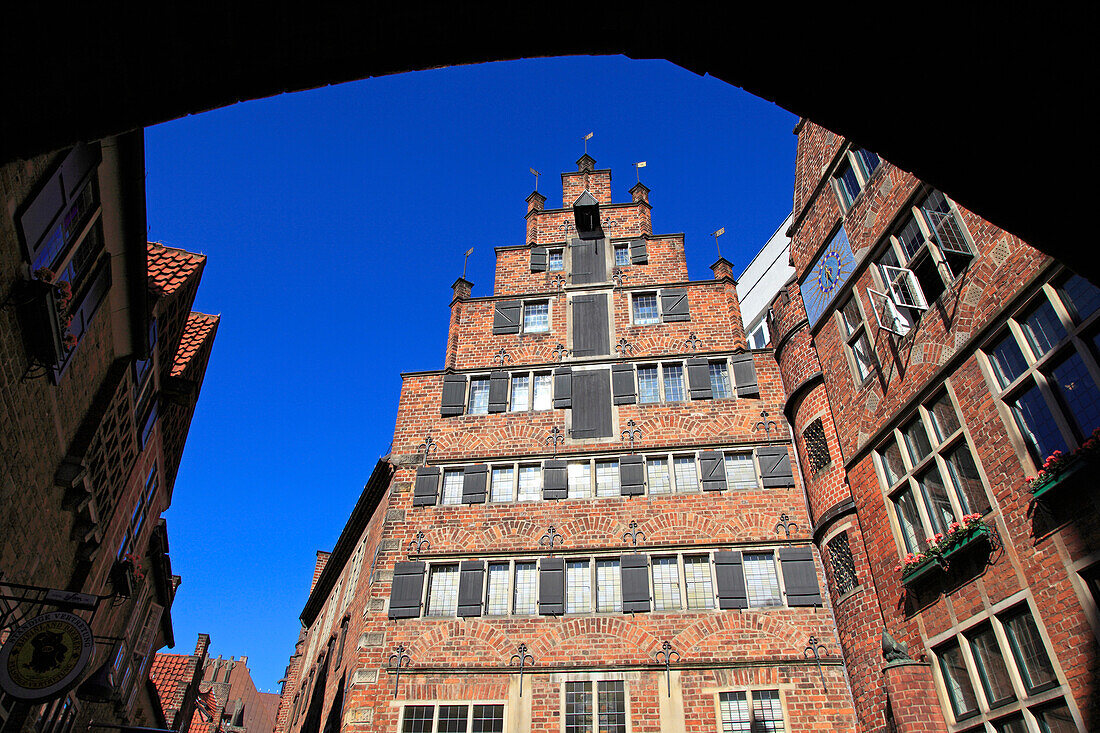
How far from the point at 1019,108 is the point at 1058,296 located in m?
6.28

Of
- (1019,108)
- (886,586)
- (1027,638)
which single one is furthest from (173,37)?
(886,586)

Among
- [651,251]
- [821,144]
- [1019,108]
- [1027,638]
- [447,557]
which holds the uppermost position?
[651,251]

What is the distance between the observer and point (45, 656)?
7.12 metres

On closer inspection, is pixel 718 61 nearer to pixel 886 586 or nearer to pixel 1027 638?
pixel 1027 638

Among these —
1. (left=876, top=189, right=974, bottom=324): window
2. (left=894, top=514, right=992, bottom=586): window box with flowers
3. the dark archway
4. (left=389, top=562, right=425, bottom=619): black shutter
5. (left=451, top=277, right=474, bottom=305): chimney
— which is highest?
(left=451, top=277, right=474, bottom=305): chimney

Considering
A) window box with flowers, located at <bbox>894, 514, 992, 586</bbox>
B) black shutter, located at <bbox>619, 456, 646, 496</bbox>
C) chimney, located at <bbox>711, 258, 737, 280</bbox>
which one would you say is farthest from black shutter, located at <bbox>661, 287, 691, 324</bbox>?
window box with flowers, located at <bbox>894, 514, 992, 586</bbox>

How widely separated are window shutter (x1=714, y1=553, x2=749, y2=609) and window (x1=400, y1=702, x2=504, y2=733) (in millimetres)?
4709

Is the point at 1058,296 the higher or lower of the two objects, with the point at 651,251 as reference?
lower

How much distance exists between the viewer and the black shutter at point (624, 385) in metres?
16.2

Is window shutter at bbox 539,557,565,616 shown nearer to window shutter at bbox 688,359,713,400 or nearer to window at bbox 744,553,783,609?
window at bbox 744,553,783,609

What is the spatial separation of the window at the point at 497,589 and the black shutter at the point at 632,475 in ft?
9.96

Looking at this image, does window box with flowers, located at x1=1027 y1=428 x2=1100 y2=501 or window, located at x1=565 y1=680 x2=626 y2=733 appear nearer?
window box with flowers, located at x1=1027 y1=428 x2=1100 y2=501

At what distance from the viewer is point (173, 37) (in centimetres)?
304

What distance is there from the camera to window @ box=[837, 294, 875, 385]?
12381 millimetres
